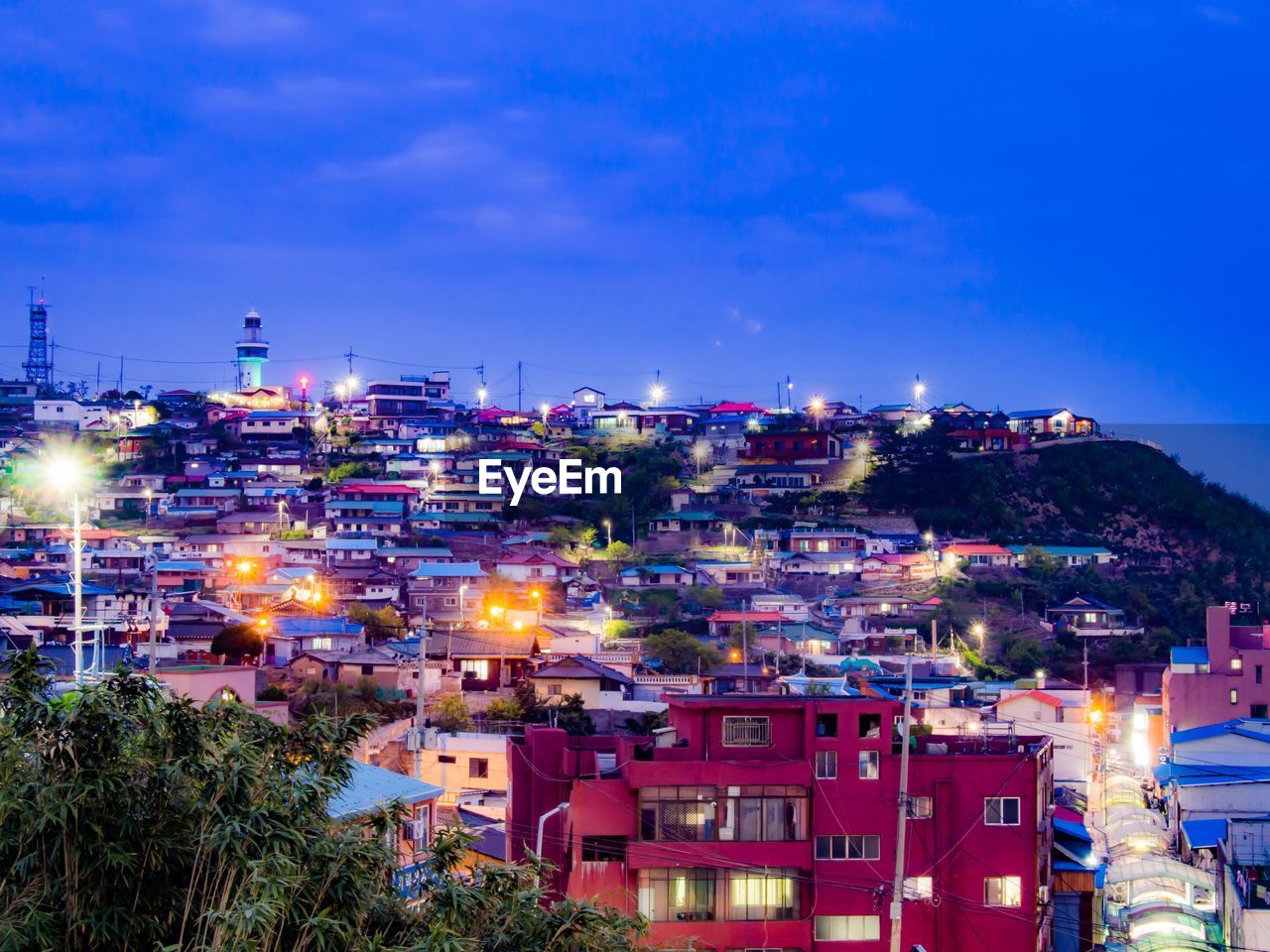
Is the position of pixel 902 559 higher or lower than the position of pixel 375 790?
higher

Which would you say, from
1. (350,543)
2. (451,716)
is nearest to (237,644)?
(451,716)

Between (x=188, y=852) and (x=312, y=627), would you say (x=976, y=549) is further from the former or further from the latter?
(x=188, y=852)

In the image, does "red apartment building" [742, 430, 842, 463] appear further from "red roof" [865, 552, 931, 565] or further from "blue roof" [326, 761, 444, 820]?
"blue roof" [326, 761, 444, 820]

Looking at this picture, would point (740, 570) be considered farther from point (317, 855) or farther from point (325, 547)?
point (317, 855)

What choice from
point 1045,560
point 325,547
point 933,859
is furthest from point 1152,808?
point 325,547

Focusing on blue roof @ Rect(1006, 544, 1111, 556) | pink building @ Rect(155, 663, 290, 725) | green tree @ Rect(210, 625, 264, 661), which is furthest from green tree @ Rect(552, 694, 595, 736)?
blue roof @ Rect(1006, 544, 1111, 556)

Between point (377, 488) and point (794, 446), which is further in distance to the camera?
point (794, 446)
